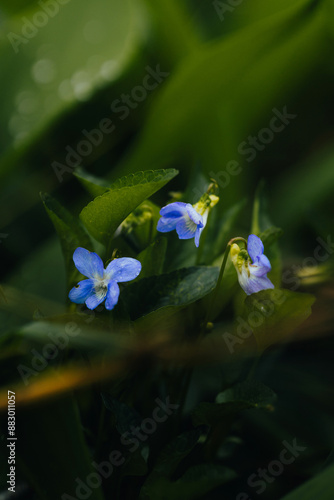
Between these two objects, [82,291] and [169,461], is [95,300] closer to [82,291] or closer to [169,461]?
[82,291]

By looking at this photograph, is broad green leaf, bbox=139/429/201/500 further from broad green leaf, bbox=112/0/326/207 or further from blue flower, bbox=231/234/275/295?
broad green leaf, bbox=112/0/326/207

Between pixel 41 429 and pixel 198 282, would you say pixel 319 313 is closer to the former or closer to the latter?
pixel 198 282

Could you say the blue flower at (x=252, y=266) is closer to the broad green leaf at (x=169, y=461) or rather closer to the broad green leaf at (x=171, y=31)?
the broad green leaf at (x=169, y=461)

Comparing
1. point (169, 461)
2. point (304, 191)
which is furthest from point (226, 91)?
point (169, 461)

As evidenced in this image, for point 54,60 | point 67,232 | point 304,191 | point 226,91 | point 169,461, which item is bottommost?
point 304,191

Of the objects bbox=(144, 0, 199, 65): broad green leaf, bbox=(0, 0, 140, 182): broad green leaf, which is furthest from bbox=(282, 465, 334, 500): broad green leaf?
bbox=(144, 0, 199, 65): broad green leaf

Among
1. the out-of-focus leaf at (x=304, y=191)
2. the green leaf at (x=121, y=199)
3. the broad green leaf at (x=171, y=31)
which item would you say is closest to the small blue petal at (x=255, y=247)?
the green leaf at (x=121, y=199)

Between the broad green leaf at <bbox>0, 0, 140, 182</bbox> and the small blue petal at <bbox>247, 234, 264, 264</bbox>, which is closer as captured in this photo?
the small blue petal at <bbox>247, 234, 264, 264</bbox>
